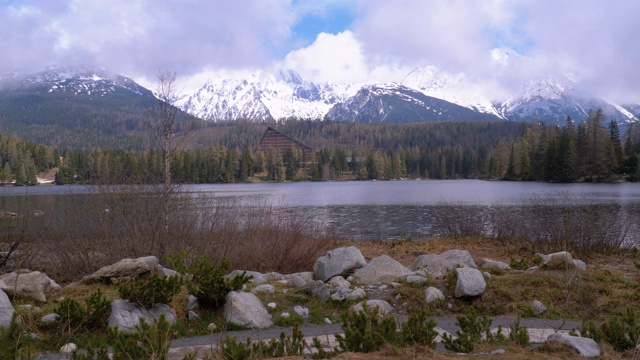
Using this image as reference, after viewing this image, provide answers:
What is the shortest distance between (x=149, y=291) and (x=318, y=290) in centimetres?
384

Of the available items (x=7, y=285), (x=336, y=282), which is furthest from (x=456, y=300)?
(x=7, y=285)

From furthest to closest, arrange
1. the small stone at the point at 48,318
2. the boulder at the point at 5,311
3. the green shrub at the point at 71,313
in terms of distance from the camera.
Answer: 1. the small stone at the point at 48,318
2. the green shrub at the point at 71,313
3. the boulder at the point at 5,311

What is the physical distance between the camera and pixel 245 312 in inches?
357

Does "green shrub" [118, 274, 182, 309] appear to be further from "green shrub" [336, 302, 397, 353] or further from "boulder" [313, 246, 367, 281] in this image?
"boulder" [313, 246, 367, 281]

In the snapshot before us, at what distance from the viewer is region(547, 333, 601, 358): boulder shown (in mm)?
6175

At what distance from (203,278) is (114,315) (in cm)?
164

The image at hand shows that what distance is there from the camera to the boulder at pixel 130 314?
815 centimetres

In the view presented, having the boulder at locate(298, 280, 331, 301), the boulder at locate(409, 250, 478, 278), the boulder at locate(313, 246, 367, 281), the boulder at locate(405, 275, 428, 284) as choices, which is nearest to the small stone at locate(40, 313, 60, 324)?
the boulder at locate(298, 280, 331, 301)

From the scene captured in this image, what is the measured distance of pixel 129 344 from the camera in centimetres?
573

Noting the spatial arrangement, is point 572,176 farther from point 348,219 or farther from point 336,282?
point 336,282

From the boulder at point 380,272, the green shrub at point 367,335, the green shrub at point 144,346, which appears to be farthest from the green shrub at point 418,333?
the boulder at point 380,272

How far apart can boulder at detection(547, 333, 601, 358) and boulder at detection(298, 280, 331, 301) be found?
5.20m

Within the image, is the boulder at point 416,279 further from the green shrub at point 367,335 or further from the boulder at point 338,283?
the green shrub at point 367,335

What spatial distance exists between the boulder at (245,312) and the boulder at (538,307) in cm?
541
